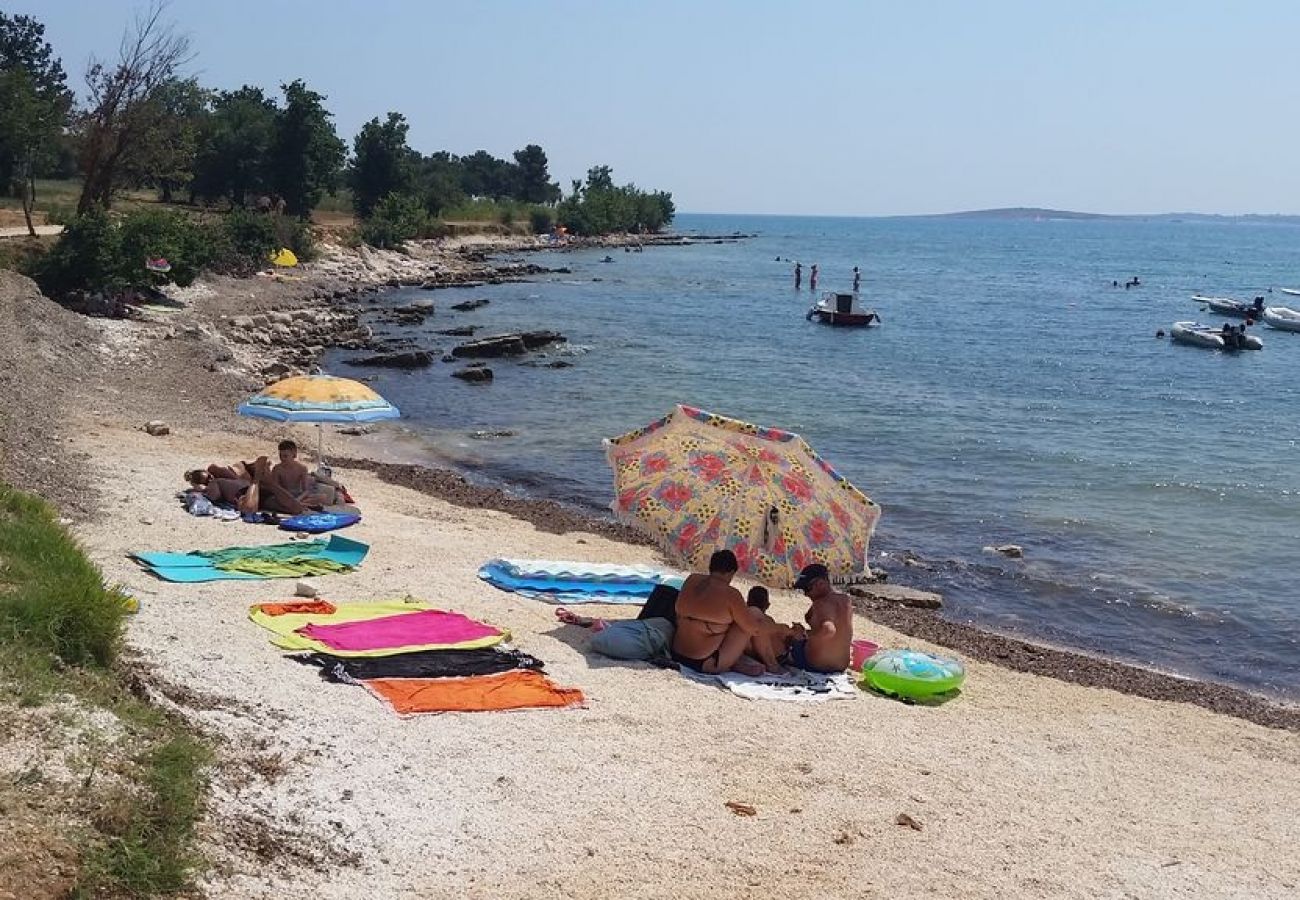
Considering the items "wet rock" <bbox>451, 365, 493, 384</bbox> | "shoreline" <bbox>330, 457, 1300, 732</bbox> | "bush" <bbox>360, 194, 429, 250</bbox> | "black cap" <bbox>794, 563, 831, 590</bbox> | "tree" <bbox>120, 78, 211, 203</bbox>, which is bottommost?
"shoreline" <bbox>330, 457, 1300, 732</bbox>

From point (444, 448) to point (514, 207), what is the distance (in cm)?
9048

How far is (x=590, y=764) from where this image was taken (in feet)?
28.0

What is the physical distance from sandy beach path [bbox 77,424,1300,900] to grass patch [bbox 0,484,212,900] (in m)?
0.26

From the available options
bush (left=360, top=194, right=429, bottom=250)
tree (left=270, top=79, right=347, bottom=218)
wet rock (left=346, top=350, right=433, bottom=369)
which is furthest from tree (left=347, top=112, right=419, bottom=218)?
wet rock (left=346, top=350, right=433, bottom=369)

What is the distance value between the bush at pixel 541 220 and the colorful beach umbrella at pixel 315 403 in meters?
100

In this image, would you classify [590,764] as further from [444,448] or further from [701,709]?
[444,448]

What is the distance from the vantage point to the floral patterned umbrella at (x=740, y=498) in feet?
37.7

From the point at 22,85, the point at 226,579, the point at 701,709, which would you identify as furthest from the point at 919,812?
the point at 22,85

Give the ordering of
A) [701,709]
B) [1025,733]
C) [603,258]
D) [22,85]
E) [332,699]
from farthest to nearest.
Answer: [603,258]
[22,85]
[1025,733]
[701,709]
[332,699]

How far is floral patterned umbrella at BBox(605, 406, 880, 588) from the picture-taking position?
11.5m

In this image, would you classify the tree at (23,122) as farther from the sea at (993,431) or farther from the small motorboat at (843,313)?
the small motorboat at (843,313)

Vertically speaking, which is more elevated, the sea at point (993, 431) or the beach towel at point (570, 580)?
the beach towel at point (570, 580)

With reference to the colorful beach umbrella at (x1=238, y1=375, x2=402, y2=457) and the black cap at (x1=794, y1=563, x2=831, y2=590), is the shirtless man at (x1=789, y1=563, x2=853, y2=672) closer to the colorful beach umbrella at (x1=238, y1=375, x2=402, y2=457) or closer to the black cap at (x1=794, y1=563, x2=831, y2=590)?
the black cap at (x1=794, y1=563, x2=831, y2=590)

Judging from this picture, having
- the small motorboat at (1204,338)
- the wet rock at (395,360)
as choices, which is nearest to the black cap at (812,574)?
the wet rock at (395,360)
